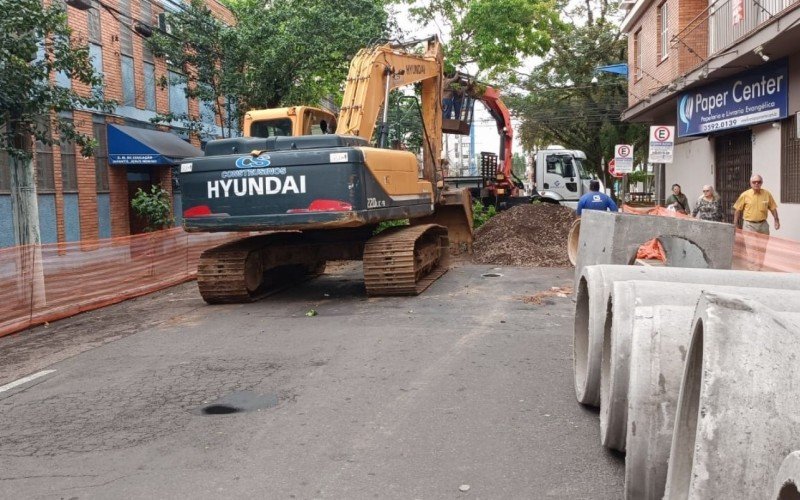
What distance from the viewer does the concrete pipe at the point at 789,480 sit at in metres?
1.82

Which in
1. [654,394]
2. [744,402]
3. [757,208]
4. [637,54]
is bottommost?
[654,394]

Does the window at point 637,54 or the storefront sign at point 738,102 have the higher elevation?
the window at point 637,54

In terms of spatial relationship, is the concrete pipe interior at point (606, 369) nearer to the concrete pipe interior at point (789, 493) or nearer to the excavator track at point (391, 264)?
the concrete pipe interior at point (789, 493)

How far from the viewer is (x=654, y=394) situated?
3510mm

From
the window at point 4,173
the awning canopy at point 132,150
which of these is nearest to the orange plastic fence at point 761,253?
the window at point 4,173

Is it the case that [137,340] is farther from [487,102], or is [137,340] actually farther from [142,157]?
[487,102]

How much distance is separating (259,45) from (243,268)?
28.1 ft

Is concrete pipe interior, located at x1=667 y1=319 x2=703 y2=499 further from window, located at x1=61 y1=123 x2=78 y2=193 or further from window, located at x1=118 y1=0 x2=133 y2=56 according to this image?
window, located at x1=118 y1=0 x2=133 y2=56

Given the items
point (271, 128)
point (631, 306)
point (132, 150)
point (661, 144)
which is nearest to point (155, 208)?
point (132, 150)

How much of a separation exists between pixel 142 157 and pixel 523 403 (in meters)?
16.1

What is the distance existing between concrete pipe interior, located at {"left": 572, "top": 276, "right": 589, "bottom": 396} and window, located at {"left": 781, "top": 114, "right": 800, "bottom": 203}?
33.6 feet

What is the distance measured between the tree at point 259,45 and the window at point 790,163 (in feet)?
30.4

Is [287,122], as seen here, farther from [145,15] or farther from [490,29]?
[490,29]

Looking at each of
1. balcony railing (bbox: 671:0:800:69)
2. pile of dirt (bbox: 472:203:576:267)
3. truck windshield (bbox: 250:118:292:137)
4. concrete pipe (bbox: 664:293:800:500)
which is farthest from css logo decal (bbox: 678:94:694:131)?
concrete pipe (bbox: 664:293:800:500)
